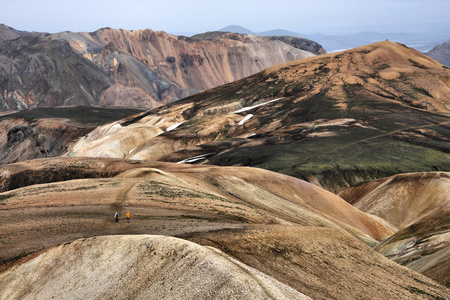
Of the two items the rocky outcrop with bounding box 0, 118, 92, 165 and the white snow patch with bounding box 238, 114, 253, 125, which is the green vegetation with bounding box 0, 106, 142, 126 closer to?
the rocky outcrop with bounding box 0, 118, 92, 165

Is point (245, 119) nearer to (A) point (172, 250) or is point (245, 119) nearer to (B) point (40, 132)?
(B) point (40, 132)

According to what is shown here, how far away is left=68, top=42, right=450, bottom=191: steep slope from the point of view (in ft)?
286

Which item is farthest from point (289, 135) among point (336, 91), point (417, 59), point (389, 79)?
point (417, 59)

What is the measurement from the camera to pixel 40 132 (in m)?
156

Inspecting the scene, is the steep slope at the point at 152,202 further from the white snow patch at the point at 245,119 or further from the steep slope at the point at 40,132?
the steep slope at the point at 40,132

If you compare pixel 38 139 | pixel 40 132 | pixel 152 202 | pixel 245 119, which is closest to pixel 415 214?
pixel 152 202

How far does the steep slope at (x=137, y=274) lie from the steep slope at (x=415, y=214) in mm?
19032

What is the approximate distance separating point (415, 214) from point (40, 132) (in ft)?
453

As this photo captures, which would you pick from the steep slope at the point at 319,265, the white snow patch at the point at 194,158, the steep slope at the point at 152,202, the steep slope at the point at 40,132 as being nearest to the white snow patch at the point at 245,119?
the white snow patch at the point at 194,158

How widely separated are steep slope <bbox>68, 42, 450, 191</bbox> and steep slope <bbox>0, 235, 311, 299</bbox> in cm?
5904

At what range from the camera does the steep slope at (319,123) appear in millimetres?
87125

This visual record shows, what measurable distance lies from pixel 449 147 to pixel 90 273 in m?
92.6

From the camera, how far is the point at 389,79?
13488 centimetres

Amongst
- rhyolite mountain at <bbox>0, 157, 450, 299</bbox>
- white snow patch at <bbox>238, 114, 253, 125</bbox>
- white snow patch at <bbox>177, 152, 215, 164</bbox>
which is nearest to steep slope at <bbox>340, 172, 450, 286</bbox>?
rhyolite mountain at <bbox>0, 157, 450, 299</bbox>
